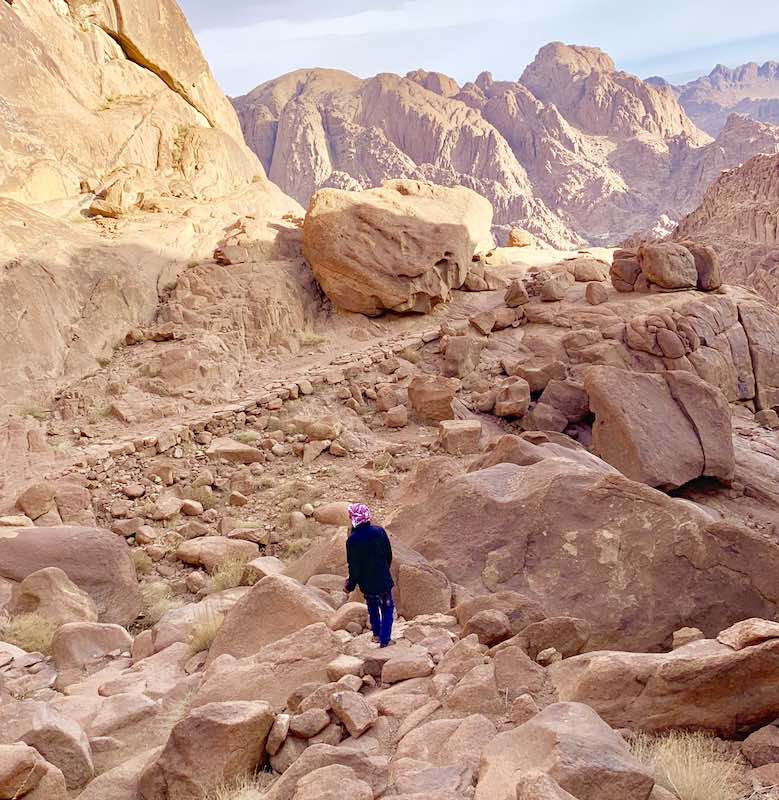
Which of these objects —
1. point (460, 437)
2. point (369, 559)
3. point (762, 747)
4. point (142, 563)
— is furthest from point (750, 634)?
point (460, 437)

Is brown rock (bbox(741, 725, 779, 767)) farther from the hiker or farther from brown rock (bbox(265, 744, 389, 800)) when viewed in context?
the hiker

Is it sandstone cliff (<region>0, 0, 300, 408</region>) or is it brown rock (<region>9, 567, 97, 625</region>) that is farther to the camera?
sandstone cliff (<region>0, 0, 300, 408</region>)

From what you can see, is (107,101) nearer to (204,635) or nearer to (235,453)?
(235,453)

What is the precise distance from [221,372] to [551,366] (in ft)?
20.8

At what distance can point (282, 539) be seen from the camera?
392 inches

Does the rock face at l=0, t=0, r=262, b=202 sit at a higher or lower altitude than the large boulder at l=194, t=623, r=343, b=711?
higher

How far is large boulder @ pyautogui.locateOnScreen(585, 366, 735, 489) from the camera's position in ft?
36.1

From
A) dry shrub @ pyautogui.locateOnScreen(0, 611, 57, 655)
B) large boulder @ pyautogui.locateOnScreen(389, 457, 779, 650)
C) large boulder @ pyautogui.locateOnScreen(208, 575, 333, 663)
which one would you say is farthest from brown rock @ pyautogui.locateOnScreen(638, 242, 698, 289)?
dry shrub @ pyautogui.locateOnScreen(0, 611, 57, 655)

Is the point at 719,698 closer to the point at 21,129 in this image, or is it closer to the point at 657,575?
the point at 657,575

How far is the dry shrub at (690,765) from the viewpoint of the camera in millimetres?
2889

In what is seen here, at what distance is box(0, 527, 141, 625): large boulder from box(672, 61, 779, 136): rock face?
126 metres

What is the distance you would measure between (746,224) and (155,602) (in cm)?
3937

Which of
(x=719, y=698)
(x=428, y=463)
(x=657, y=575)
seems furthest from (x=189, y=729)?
(x=428, y=463)

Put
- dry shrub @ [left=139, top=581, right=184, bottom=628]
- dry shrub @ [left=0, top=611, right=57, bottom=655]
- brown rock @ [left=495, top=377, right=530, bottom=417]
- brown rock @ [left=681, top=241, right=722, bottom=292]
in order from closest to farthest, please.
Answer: dry shrub @ [left=0, top=611, right=57, bottom=655] → dry shrub @ [left=139, top=581, right=184, bottom=628] → brown rock @ [left=495, top=377, right=530, bottom=417] → brown rock @ [left=681, top=241, right=722, bottom=292]
